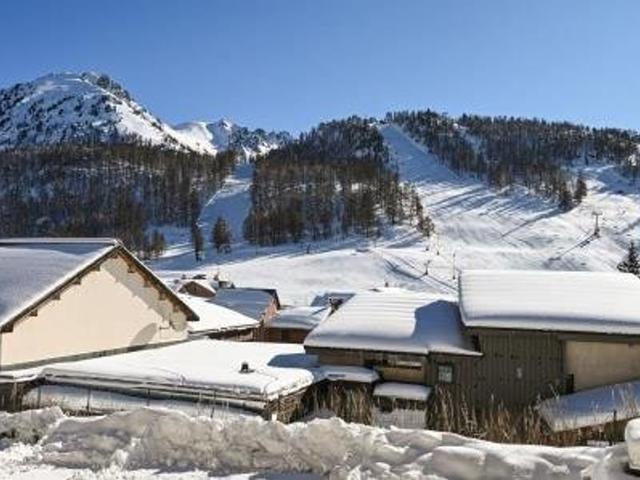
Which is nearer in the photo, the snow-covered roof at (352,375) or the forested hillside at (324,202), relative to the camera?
the snow-covered roof at (352,375)

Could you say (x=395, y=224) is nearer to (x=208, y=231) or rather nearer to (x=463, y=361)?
(x=208, y=231)

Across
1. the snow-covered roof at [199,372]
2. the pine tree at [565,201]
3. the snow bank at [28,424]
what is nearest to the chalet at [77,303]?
the snow-covered roof at [199,372]

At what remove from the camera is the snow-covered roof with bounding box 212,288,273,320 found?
50.4 meters

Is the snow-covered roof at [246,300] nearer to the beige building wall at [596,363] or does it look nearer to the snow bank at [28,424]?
the beige building wall at [596,363]

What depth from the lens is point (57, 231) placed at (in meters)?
154

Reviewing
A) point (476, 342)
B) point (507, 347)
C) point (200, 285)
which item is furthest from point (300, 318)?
point (507, 347)

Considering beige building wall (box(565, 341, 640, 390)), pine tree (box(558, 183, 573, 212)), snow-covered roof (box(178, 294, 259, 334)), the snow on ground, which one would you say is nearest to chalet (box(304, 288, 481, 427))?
beige building wall (box(565, 341, 640, 390))

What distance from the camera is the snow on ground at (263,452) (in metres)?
5.48

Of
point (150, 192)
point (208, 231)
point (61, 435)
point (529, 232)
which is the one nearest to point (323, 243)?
point (208, 231)

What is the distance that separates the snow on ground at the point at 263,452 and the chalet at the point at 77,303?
13.4 m

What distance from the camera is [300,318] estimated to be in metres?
47.6

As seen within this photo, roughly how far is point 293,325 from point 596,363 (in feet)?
93.9

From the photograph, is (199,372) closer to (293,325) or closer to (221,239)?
(293,325)

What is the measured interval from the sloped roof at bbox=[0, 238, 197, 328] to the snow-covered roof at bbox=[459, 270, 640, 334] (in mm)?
12066
